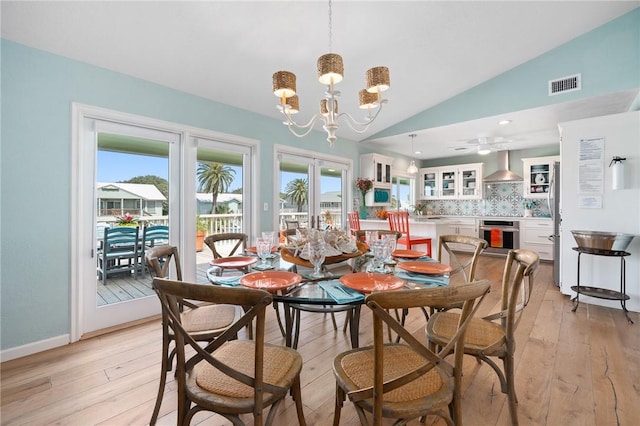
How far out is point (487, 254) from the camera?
257 inches

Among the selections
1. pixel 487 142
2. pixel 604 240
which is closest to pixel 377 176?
pixel 487 142

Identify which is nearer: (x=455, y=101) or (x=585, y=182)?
(x=585, y=182)

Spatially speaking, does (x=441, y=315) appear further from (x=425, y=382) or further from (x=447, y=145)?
(x=447, y=145)

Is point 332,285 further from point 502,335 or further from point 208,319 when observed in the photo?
point 502,335

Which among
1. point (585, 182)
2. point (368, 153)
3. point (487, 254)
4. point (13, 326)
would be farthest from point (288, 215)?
point (487, 254)

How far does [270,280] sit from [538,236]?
6.39m

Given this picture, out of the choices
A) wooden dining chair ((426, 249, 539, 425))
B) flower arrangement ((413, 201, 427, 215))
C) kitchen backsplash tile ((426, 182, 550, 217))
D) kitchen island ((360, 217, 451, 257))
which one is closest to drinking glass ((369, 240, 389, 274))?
wooden dining chair ((426, 249, 539, 425))

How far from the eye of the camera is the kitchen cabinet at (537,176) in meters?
6.03

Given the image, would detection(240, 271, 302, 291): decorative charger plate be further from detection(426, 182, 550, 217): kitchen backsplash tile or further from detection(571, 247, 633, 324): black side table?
detection(426, 182, 550, 217): kitchen backsplash tile

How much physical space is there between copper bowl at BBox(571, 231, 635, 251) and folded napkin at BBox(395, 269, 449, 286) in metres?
2.45

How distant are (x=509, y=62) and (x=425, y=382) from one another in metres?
4.15

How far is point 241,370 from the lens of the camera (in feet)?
3.98

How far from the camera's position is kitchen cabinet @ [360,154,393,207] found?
5531mm

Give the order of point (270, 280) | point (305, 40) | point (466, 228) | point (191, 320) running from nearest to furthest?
point (270, 280) < point (191, 320) < point (305, 40) < point (466, 228)
